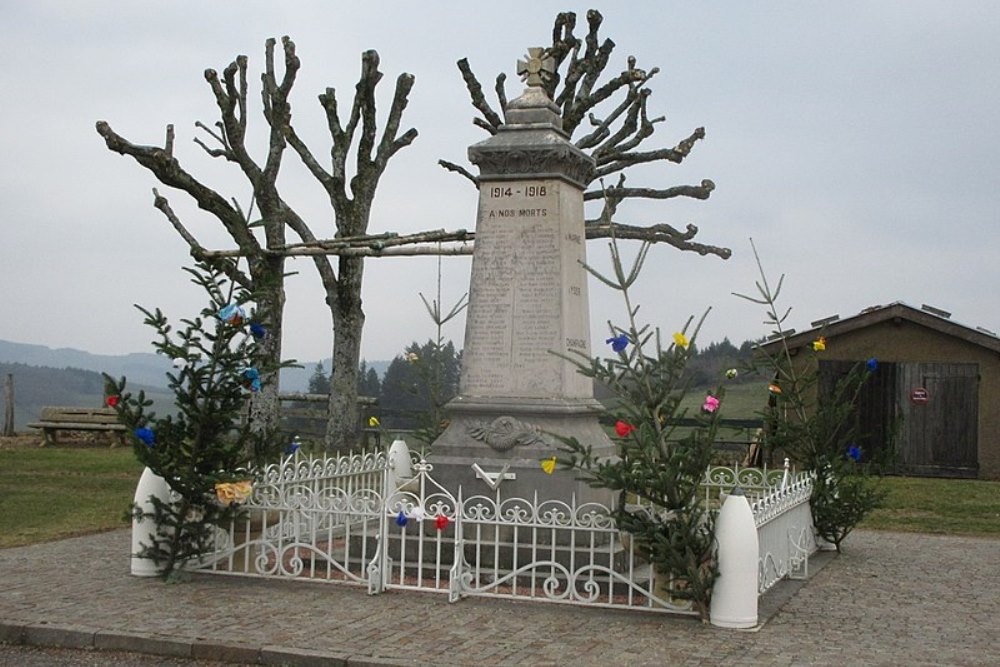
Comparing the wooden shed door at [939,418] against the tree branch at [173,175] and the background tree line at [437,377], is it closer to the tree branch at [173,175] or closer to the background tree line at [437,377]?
the background tree line at [437,377]

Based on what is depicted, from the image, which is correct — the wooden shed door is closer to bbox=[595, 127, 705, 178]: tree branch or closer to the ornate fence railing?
bbox=[595, 127, 705, 178]: tree branch

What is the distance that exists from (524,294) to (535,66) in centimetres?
223

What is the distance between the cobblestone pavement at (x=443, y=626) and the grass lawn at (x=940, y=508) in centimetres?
466

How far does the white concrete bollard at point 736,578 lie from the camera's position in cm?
757

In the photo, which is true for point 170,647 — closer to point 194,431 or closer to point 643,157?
point 194,431

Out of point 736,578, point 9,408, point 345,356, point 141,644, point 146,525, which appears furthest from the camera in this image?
point 9,408

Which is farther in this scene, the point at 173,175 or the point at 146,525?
the point at 173,175

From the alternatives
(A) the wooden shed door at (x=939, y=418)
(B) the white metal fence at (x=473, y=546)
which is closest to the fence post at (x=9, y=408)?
(B) the white metal fence at (x=473, y=546)

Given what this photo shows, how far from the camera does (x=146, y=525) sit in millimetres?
9016

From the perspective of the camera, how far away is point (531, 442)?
373 inches

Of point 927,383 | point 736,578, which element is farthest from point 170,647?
point 927,383

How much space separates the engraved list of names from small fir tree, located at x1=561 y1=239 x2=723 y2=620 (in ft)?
4.51

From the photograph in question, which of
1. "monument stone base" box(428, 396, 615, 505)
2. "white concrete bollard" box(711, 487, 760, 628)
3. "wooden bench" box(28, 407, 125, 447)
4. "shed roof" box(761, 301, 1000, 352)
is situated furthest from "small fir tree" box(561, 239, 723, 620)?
"wooden bench" box(28, 407, 125, 447)

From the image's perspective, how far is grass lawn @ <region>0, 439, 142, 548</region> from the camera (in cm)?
1215
